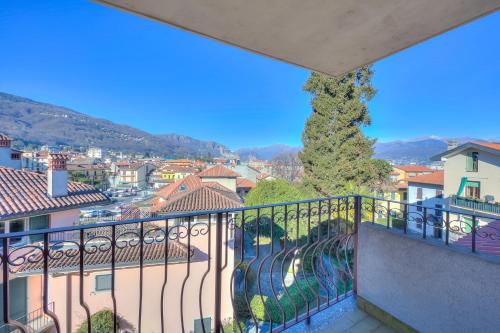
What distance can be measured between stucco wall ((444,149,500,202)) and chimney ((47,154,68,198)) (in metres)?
16.1

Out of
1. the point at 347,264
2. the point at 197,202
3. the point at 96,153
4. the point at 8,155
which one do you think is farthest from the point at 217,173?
the point at 347,264

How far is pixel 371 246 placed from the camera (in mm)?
2000

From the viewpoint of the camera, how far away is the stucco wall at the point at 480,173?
1013 centimetres

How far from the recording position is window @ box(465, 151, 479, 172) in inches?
431

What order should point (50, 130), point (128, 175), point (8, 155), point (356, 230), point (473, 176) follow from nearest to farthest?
point (356, 230), point (8, 155), point (473, 176), point (50, 130), point (128, 175)

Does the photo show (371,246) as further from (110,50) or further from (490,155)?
(110,50)

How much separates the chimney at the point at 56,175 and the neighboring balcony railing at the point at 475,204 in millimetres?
15364

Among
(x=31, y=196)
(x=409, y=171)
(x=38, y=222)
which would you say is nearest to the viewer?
(x=38, y=222)

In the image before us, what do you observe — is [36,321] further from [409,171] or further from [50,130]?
[409,171]

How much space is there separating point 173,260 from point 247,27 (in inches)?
182

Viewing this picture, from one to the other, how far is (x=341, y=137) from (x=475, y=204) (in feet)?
19.6

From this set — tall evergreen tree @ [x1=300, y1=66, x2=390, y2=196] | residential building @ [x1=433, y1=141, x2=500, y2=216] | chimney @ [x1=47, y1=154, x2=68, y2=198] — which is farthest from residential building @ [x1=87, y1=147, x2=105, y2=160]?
residential building @ [x1=433, y1=141, x2=500, y2=216]

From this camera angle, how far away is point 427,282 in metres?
1.62

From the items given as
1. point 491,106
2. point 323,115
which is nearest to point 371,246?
point 323,115
